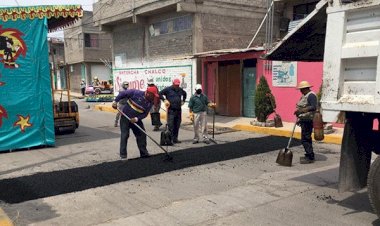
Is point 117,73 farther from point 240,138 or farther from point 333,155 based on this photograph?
point 333,155

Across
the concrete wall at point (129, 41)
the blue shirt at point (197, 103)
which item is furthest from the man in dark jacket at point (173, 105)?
the concrete wall at point (129, 41)

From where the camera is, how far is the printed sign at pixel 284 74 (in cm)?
1172

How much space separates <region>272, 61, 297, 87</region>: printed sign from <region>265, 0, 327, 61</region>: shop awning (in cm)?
601

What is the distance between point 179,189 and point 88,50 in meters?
31.4

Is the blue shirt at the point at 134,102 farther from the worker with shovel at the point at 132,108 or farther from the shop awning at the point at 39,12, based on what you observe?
the shop awning at the point at 39,12

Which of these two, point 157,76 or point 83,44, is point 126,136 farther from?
point 83,44

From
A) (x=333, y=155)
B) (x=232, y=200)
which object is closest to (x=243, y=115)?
(x=333, y=155)

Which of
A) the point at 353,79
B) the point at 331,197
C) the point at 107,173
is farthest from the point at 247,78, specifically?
the point at 353,79

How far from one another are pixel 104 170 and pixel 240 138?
450cm

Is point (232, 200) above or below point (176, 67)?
below

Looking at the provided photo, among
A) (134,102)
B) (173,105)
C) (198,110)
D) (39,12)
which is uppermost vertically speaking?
(39,12)

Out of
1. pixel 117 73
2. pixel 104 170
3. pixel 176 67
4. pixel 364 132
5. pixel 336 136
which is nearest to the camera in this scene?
pixel 364 132

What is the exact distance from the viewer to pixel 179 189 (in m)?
5.61

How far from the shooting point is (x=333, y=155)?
7801 millimetres
